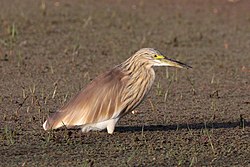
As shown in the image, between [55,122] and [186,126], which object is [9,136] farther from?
[186,126]

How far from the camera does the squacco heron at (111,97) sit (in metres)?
5.92

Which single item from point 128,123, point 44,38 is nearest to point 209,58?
point 44,38

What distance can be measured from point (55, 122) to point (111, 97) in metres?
0.44

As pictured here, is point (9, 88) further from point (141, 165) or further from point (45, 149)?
point (141, 165)

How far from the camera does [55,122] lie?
19.4 feet

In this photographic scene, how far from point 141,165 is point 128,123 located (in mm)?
1342

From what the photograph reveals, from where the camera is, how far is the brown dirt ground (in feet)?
18.5

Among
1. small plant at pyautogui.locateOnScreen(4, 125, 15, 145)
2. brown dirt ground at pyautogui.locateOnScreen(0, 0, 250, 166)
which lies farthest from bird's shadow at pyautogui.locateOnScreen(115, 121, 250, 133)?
small plant at pyautogui.locateOnScreen(4, 125, 15, 145)

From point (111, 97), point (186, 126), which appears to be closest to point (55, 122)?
point (111, 97)

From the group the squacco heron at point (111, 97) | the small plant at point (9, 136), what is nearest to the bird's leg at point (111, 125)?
the squacco heron at point (111, 97)

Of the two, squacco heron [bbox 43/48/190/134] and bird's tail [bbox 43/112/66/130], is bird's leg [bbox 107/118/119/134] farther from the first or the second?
bird's tail [bbox 43/112/66/130]

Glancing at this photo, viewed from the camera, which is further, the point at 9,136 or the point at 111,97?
the point at 111,97

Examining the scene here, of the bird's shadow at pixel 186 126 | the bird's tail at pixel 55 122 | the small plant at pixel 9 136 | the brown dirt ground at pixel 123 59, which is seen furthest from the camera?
the bird's shadow at pixel 186 126

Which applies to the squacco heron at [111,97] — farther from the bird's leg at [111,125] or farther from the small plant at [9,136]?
the small plant at [9,136]
